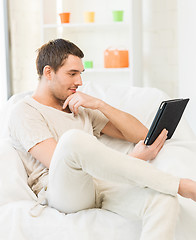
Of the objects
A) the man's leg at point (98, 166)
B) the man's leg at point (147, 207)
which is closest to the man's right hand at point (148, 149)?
the man's leg at point (147, 207)

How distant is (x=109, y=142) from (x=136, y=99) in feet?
0.91

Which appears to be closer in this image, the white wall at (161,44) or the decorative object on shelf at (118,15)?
the decorative object on shelf at (118,15)

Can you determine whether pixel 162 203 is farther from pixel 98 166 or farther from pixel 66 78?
pixel 66 78

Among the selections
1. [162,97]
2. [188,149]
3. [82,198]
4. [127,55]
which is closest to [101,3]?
[127,55]

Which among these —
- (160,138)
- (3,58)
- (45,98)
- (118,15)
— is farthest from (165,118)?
(3,58)

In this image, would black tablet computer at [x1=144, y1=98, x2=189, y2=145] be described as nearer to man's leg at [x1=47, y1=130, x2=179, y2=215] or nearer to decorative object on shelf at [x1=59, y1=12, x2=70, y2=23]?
man's leg at [x1=47, y1=130, x2=179, y2=215]

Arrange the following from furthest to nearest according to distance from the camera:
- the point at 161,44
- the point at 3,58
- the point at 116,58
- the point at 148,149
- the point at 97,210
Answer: the point at 3,58, the point at 161,44, the point at 116,58, the point at 148,149, the point at 97,210

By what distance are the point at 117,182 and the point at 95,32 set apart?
2.68 m

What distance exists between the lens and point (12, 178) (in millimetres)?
1789

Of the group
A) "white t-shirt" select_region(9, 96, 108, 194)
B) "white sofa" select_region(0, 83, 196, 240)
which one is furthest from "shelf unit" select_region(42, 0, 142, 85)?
"white t-shirt" select_region(9, 96, 108, 194)

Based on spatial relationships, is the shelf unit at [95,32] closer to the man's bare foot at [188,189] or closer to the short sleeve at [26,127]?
the short sleeve at [26,127]

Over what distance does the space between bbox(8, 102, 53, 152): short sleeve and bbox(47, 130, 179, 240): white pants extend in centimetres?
28

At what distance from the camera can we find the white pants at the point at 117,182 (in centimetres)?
138

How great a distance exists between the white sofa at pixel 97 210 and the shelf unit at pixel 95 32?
5.10 feet
